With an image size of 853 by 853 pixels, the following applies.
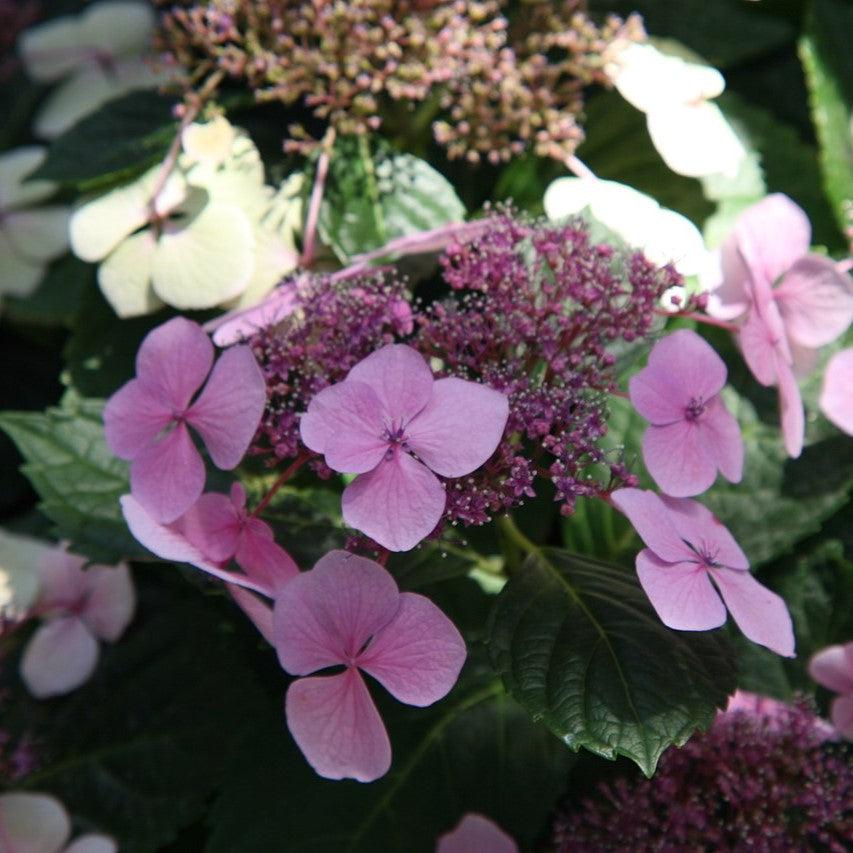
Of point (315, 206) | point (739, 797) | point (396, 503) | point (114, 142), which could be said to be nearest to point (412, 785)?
point (739, 797)

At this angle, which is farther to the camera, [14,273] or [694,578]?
[14,273]

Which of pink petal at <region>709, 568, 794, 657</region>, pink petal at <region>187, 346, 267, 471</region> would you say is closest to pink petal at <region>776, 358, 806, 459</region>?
pink petal at <region>709, 568, 794, 657</region>

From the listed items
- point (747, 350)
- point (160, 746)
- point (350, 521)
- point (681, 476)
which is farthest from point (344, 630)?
point (160, 746)

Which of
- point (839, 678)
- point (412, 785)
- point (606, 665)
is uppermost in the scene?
point (606, 665)

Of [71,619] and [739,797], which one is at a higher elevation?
[739,797]

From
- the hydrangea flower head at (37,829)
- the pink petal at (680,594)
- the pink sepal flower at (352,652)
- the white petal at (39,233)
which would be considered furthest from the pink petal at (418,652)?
the white petal at (39,233)

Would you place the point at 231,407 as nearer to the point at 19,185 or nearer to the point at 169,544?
the point at 169,544

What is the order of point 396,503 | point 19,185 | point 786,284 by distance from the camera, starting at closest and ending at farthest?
1. point 396,503
2. point 786,284
3. point 19,185

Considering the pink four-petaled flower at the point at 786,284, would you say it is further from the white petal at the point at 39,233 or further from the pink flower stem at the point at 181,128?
the white petal at the point at 39,233
